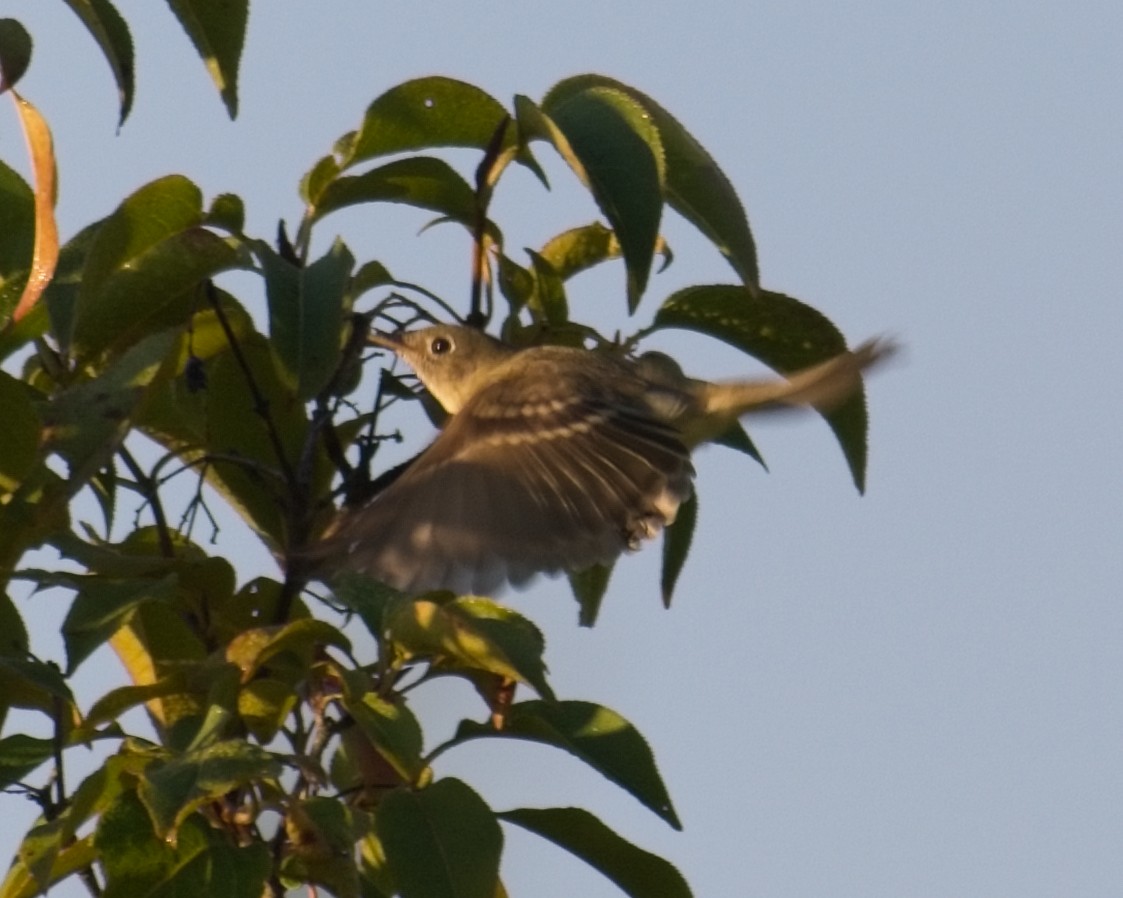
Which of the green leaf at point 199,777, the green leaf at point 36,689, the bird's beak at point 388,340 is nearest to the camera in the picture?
the green leaf at point 199,777

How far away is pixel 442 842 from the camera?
6.45 ft

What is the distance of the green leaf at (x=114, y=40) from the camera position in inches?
82.9

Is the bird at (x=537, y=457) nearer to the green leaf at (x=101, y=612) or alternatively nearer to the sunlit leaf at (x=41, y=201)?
the green leaf at (x=101, y=612)

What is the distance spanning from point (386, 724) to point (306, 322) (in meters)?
0.44

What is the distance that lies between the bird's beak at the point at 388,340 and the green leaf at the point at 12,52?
121 cm

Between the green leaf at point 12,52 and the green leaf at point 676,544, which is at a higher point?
the green leaf at point 12,52

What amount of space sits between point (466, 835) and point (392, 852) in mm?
77

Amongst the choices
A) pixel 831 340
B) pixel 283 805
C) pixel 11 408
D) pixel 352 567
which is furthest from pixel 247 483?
pixel 831 340

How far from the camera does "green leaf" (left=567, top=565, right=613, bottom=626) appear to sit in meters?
2.77

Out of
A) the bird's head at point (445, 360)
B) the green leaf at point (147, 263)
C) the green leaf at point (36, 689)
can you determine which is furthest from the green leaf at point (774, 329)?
the green leaf at point (36, 689)

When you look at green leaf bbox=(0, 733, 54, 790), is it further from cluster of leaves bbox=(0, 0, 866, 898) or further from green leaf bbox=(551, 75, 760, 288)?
green leaf bbox=(551, 75, 760, 288)

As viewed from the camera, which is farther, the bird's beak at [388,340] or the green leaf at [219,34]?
the bird's beak at [388,340]

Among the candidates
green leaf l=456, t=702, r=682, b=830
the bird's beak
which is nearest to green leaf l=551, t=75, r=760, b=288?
green leaf l=456, t=702, r=682, b=830

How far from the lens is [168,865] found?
2021 millimetres
